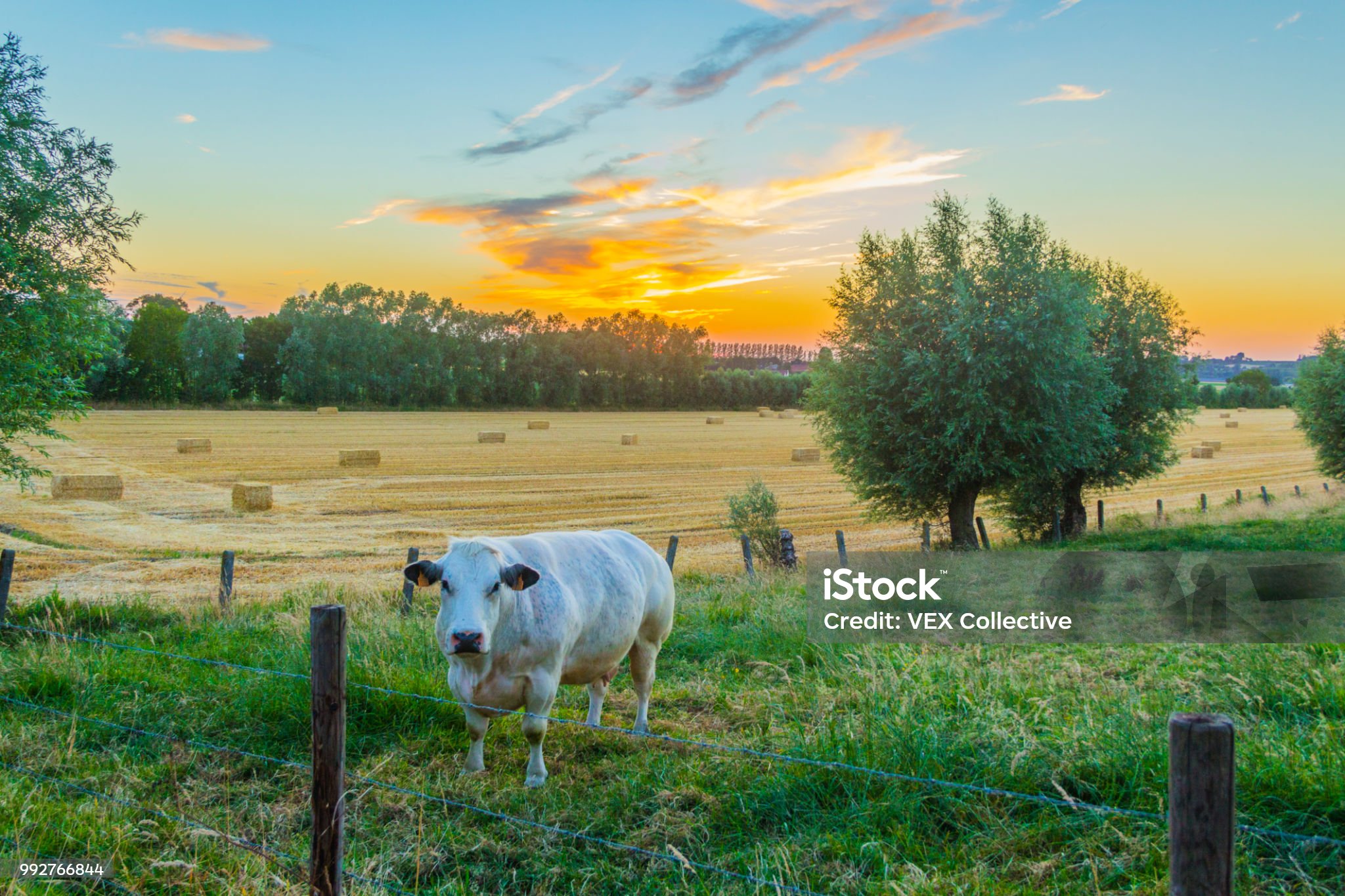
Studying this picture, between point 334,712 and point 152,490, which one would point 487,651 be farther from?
point 152,490

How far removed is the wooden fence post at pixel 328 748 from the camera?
12.0 ft

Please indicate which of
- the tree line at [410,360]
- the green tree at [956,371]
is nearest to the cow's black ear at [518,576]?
the green tree at [956,371]

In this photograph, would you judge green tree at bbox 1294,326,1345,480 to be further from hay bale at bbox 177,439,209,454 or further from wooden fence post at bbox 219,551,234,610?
hay bale at bbox 177,439,209,454

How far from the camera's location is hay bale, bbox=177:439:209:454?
4197 centimetres

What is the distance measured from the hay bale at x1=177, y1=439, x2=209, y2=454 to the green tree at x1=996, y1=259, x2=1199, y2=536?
36576 mm

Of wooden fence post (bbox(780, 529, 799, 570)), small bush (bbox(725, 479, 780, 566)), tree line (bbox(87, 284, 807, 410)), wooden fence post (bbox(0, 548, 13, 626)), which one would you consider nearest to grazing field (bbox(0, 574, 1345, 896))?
wooden fence post (bbox(0, 548, 13, 626))

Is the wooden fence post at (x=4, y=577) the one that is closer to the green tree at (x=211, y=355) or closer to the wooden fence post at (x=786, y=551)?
the wooden fence post at (x=786, y=551)

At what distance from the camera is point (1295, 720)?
19.5 feet

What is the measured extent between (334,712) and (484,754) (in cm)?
285

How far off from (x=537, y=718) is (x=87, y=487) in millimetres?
27408

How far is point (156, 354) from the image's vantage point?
271ft

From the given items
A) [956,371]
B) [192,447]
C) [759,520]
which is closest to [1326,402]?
[956,371]

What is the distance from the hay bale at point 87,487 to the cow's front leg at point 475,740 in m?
26.6

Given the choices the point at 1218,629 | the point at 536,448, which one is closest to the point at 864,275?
the point at 1218,629
